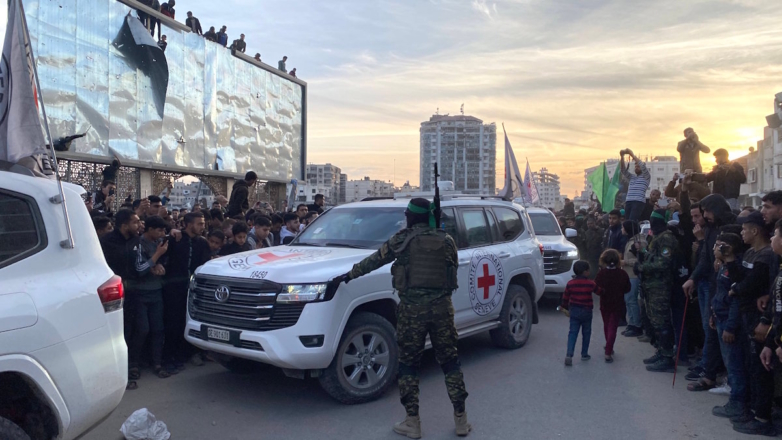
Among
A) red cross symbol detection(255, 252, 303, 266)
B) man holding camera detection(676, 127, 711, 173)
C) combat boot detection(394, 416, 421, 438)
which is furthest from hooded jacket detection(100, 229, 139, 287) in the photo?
man holding camera detection(676, 127, 711, 173)

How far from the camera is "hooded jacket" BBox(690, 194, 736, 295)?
6.18m

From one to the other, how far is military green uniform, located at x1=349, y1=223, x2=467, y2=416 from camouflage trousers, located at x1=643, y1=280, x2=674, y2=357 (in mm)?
3306

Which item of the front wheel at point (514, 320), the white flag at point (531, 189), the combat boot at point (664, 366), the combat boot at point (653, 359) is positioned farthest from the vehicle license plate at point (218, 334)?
the white flag at point (531, 189)

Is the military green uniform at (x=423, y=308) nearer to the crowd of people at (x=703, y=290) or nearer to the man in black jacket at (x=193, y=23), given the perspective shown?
the crowd of people at (x=703, y=290)

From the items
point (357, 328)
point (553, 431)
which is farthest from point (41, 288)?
point (553, 431)

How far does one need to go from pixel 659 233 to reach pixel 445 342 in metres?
3.82

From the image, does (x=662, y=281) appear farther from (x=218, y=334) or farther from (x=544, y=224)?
(x=544, y=224)

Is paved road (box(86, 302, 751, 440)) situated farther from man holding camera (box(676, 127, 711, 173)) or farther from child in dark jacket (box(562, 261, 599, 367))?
man holding camera (box(676, 127, 711, 173))

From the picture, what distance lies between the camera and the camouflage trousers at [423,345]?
188 inches

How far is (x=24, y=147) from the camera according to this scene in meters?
3.66

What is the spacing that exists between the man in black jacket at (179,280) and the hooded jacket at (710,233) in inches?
217

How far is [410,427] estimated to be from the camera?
4.74 metres

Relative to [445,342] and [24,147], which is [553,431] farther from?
[24,147]

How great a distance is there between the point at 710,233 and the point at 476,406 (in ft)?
10.3
